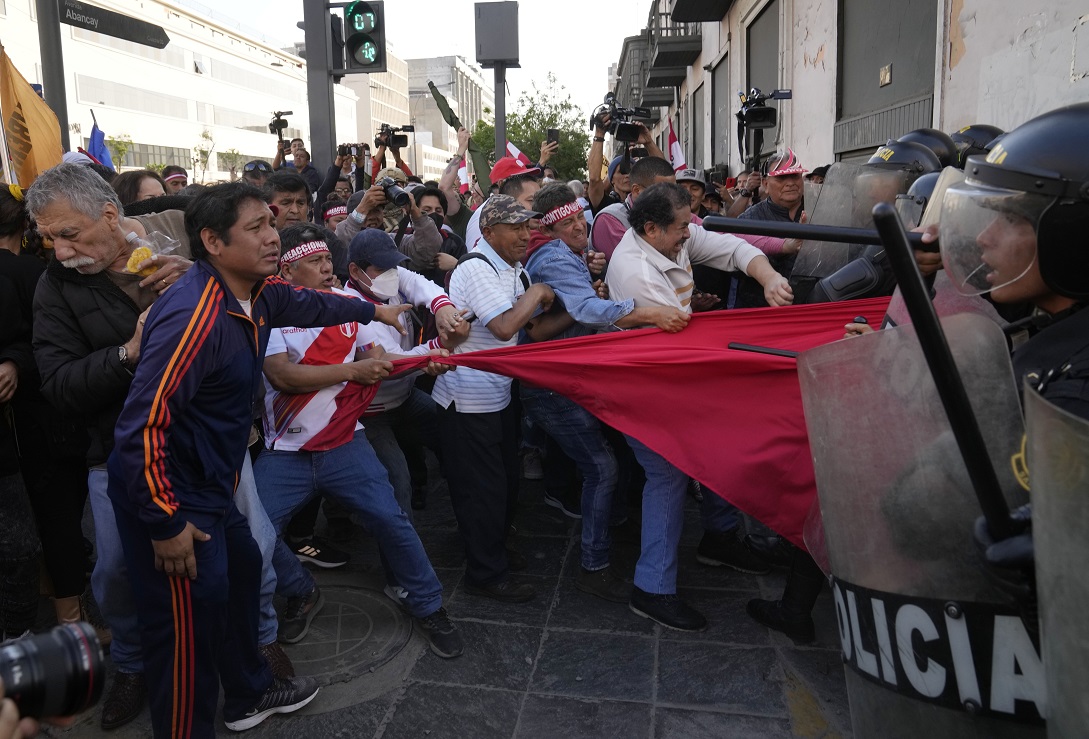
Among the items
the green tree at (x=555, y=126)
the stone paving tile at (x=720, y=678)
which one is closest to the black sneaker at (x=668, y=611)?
the stone paving tile at (x=720, y=678)

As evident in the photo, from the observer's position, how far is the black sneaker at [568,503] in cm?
523

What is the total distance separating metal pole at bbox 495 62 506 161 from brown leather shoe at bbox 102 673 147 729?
7.80 meters

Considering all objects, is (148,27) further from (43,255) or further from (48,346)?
(48,346)

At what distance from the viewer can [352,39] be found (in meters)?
7.94

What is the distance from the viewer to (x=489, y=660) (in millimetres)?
3590

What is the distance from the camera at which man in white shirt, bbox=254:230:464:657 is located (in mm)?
3527

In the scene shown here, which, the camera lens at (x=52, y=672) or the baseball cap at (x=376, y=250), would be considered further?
the baseball cap at (x=376, y=250)

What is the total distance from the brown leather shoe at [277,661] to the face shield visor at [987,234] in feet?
9.14

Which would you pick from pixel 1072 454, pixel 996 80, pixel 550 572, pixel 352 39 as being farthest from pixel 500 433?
pixel 352 39

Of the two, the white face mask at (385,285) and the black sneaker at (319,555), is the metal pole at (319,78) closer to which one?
the white face mask at (385,285)

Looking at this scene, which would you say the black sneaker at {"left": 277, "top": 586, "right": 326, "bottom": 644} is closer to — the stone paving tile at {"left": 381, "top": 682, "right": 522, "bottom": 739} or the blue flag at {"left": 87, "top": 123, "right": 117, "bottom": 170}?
the stone paving tile at {"left": 381, "top": 682, "right": 522, "bottom": 739}

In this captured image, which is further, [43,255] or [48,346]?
[43,255]

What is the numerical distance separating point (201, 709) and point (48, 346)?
1.33 metres

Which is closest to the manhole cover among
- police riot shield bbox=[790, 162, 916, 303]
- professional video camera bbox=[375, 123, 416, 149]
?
police riot shield bbox=[790, 162, 916, 303]
